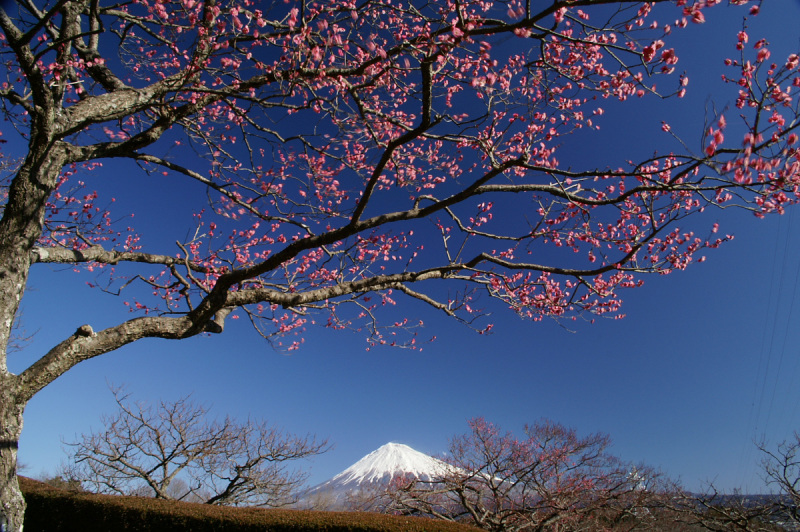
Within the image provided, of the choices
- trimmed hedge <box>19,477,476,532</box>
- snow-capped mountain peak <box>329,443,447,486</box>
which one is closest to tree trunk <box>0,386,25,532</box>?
trimmed hedge <box>19,477,476,532</box>

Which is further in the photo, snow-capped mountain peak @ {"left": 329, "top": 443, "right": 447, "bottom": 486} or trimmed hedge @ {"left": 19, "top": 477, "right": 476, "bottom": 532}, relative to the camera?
snow-capped mountain peak @ {"left": 329, "top": 443, "right": 447, "bottom": 486}

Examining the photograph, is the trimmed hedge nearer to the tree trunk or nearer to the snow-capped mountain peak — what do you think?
the tree trunk

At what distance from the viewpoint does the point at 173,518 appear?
807cm

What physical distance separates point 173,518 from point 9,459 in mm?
5271

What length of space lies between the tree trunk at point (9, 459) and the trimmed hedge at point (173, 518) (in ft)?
14.4

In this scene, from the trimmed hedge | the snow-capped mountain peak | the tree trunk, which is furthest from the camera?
the snow-capped mountain peak

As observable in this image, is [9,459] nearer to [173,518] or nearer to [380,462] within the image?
[173,518]

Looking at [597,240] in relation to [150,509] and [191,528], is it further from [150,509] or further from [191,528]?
[150,509]

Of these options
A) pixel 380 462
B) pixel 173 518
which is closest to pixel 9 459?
pixel 173 518

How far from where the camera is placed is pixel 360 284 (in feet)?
18.9

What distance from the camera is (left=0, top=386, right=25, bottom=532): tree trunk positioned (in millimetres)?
3756

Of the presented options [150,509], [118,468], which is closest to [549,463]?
[150,509]

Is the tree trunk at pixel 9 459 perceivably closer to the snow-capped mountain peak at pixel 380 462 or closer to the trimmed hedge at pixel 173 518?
the trimmed hedge at pixel 173 518

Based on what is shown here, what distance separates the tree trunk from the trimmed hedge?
4.39 meters
